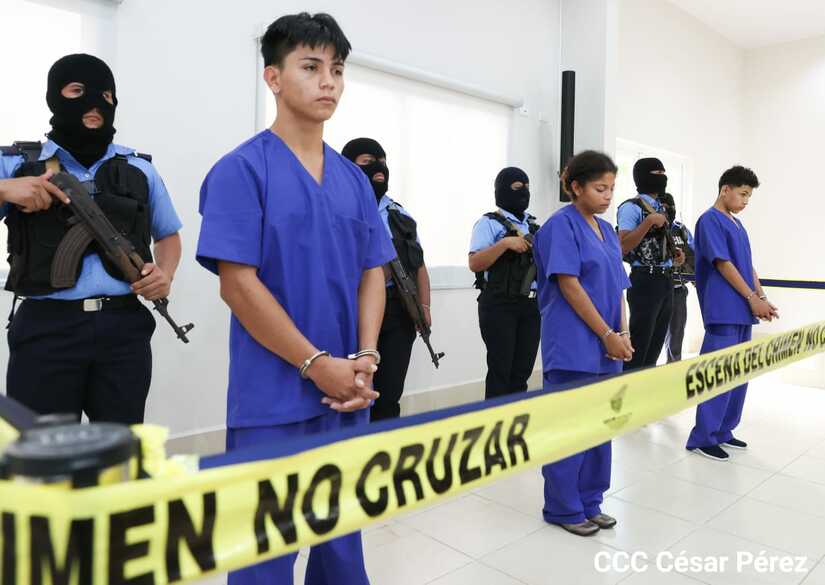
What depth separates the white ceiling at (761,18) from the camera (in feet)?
19.4

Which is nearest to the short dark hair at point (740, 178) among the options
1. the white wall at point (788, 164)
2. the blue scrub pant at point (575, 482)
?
the blue scrub pant at point (575, 482)

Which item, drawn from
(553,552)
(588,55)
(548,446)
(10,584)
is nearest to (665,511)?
(553,552)

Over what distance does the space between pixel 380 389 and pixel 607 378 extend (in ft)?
5.21

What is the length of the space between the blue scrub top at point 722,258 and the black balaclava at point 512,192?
34.7 inches

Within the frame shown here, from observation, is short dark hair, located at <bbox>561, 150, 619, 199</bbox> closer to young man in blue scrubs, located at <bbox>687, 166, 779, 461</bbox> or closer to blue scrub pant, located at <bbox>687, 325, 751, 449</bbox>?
young man in blue scrubs, located at <bbox>687, 166, 779, 461</bbox>

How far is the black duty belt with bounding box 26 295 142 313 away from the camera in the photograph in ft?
5.18

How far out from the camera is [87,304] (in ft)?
5.23

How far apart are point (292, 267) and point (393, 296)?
147 centimetres

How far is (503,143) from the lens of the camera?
443 cm

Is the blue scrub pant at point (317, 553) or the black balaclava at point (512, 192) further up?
the black balaclava at point (512, 192)

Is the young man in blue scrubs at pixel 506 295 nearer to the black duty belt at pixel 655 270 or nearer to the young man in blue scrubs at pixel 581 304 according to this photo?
the black duty belt at pixel 655 270

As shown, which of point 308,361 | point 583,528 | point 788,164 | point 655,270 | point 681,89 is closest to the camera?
point 308,361

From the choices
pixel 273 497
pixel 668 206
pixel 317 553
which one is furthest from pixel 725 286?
pixel 273 497

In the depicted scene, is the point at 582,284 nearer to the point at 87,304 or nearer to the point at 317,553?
the point at 317,553
